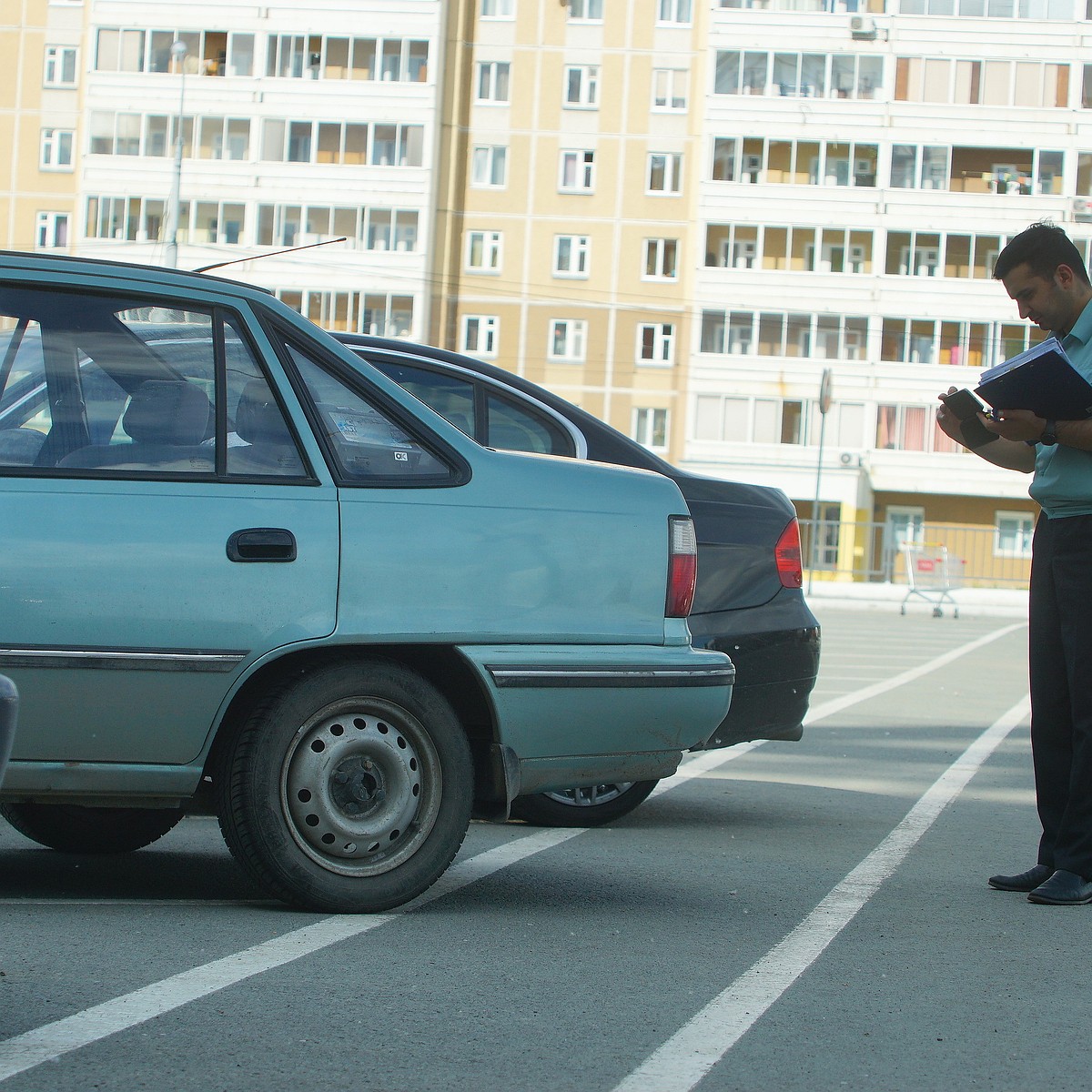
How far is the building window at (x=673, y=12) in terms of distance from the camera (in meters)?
62.7

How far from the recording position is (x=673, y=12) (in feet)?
206

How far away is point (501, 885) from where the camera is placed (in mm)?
6160

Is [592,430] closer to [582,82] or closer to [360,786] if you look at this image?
[360,786]

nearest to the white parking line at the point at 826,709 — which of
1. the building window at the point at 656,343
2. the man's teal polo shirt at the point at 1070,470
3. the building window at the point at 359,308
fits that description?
the man's teal polo shirt at the point at 1070,470

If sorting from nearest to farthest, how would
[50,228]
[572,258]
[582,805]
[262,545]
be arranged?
[262,545] → [582,805] → [572,258] → [50,228]

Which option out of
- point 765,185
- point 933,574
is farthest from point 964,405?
point 765,185

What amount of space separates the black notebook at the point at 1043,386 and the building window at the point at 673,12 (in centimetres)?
5909

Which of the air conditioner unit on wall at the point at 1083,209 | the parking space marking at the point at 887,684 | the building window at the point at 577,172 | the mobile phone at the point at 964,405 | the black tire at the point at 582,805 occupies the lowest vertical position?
the parking space marking at the point at 887,684

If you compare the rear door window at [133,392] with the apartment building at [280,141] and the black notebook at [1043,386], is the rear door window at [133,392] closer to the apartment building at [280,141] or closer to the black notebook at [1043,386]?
the black notebook at [1043,386]

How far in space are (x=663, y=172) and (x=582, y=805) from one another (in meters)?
56.5

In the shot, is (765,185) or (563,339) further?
(563,339)

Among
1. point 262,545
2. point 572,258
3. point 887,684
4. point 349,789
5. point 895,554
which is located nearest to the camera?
point 262,545

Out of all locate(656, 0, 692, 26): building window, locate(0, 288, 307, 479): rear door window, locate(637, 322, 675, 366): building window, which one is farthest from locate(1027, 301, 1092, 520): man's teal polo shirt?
locate(656, 0, 692, 26): building window

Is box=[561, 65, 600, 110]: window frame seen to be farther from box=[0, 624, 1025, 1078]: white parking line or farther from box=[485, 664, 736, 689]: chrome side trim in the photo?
box=[485, 664, 736, 689]: chrome side trim
